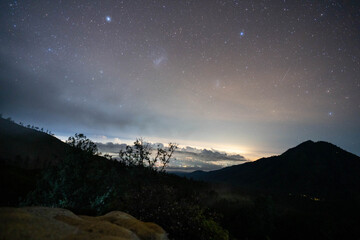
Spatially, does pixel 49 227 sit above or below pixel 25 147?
below

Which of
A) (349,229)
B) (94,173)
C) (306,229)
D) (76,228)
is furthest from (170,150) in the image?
(349,229)

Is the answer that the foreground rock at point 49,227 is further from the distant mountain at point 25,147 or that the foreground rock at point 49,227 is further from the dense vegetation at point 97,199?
the distant mountain at point 25,147

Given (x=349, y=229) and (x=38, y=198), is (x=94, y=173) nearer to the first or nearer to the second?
(x=38, y=198)

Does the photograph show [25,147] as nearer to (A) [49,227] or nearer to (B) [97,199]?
(B) [97,199]

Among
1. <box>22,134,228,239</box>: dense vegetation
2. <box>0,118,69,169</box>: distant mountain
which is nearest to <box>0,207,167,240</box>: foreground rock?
<box>22,134,228,239</box>: dense vegetation

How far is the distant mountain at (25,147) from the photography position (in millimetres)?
88562

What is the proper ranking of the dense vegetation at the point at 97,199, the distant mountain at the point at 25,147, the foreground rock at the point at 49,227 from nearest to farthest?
the foreground rock at the point at 49,227 < the dense vegetation at the point at 97,199 < the distant mountain at the point at 25,147

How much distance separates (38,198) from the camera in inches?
471

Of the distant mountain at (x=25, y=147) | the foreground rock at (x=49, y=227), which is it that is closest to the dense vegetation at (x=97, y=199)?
the foreground rock at (x=49, y=227)

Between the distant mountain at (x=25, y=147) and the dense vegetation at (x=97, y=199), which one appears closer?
the dense vegetation at (x=97, y=199)

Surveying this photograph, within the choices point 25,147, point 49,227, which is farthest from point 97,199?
point 25,147

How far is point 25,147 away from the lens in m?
105

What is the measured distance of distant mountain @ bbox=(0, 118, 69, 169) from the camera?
8856 cm

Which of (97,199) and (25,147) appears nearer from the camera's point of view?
(97,199)
